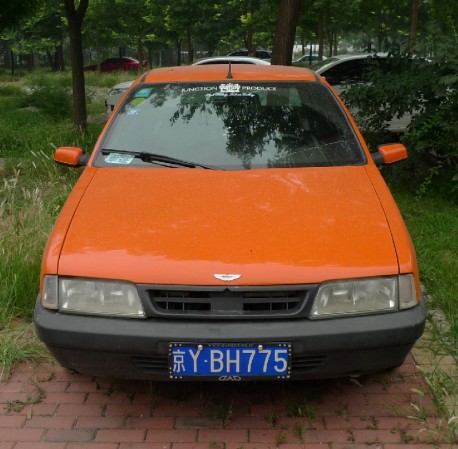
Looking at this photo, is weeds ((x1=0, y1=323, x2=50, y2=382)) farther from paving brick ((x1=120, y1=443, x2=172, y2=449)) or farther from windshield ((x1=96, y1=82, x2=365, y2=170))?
windshield ((x1=96, y1=82, x2=365, y2=170))

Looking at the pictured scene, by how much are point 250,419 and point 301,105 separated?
207cm

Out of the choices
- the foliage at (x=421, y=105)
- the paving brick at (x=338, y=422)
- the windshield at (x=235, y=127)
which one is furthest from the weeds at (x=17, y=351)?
the foliage at (x=421, y=105)

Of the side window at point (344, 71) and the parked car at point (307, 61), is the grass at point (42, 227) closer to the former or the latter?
the side window at point (344, 71)

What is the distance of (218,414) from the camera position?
10.6 feet

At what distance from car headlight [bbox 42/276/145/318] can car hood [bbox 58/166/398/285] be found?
0.15 ft

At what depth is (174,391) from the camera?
11.3 feet

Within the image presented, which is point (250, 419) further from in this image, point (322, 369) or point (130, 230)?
point (130, 230)

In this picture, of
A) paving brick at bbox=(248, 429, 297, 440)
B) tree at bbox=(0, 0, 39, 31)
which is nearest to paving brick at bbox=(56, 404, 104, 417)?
paving brick at bbox=(248, 429, 297, 440)

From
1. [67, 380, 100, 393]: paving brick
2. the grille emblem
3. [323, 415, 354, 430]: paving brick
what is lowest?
[67, 380, 100, 393]: paving brick

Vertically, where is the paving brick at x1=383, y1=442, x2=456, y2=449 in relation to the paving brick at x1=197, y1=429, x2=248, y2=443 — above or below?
above

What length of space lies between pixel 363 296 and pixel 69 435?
1505 millimetres

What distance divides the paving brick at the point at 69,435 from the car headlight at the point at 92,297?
2.05 ft

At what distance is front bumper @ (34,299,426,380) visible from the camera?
280 centimetres

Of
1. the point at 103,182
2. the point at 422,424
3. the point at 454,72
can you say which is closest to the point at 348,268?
the point at 422,424
